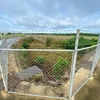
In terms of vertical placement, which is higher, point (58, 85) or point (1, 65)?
point (1, 65)

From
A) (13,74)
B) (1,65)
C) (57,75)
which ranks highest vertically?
(1,65)

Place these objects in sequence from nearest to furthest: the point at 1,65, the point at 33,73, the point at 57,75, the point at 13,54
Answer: the point at 1,65 < the point at 33,73 < the point at 57,75 < the point at 13,54

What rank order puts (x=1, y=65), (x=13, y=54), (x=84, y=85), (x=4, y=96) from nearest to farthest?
(x=1, y=65) → (x=4, y=96) → (x=84, y=85) → (x=13, y=54)

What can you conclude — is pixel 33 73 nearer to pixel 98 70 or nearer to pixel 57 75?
pixel 57 75

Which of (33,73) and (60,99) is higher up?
Result: (33,73)

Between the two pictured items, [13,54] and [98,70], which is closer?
[98,70]

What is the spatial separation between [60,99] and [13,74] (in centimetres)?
174

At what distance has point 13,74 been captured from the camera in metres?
3.08

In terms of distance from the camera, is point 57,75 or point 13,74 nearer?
point 13,74

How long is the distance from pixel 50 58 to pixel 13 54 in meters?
1.86

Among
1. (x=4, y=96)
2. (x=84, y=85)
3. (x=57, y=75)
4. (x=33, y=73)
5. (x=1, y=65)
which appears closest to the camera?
(x=1, y=65)

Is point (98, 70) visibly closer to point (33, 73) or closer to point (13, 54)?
point (33, 73)

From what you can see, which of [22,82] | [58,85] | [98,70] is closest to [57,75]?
[58,85]

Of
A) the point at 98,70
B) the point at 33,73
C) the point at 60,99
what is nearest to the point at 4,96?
the point at 33,73
